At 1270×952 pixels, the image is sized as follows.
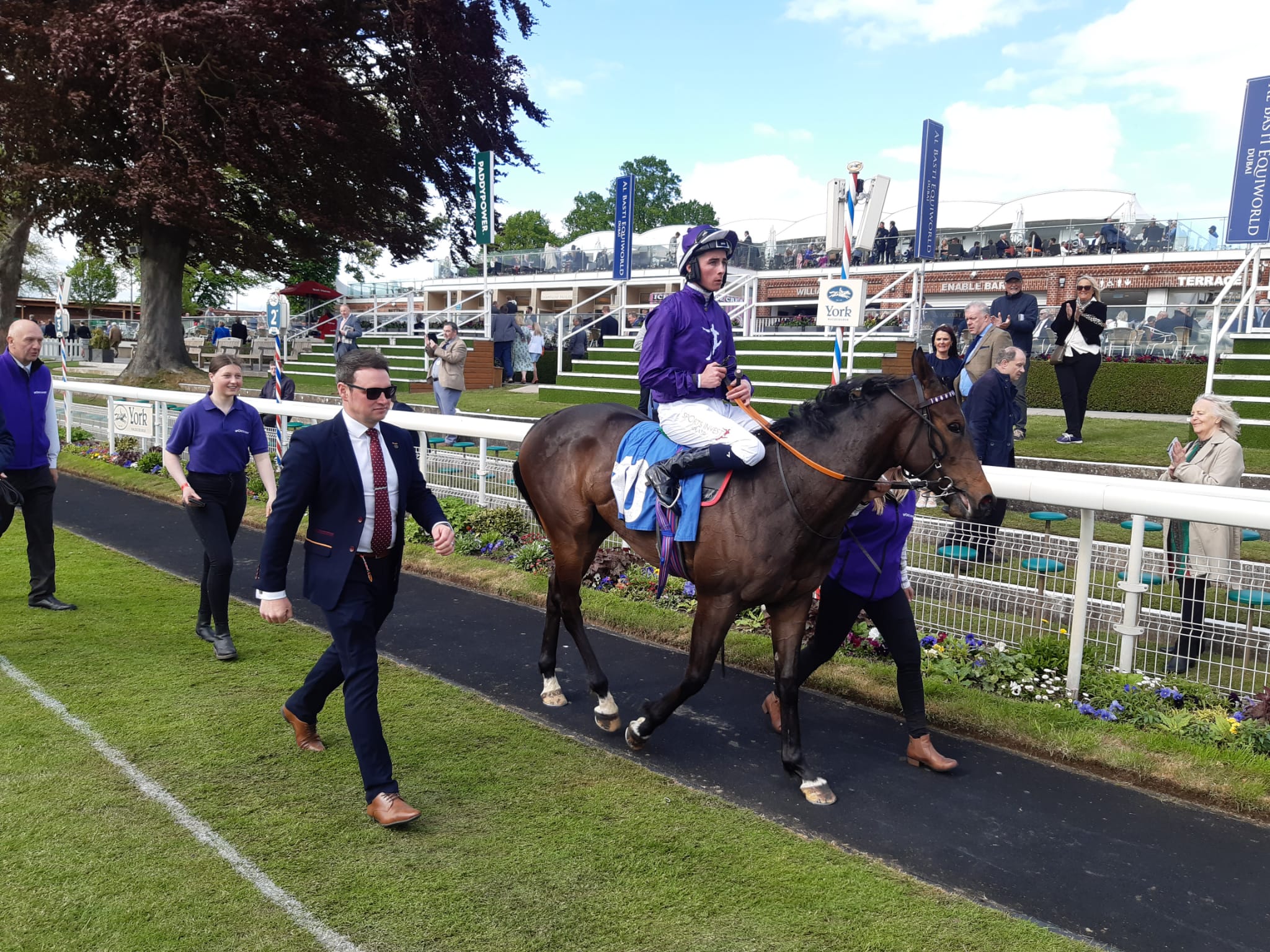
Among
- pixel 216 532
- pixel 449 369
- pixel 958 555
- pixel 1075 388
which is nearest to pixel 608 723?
pixel 958 555

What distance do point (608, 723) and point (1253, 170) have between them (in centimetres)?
1262

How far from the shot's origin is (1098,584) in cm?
477

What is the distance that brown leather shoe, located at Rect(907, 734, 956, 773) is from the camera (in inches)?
160

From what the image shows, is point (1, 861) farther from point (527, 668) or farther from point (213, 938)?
point (527, 668)

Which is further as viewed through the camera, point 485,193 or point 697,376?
point 485,193

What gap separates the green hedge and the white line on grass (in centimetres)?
1416

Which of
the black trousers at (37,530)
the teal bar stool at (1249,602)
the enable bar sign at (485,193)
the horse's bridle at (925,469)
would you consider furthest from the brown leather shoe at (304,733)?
the enable bar sign at (485,193)

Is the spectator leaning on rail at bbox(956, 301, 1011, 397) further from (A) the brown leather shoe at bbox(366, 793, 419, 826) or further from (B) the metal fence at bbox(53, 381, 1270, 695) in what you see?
(A) the brown leather shoe at bbox(366, 793, 419, 826)

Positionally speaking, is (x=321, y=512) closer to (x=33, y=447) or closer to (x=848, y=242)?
(x=33, y=447)

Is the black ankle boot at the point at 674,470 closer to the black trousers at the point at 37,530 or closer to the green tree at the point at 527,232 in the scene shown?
the black trousers at the point at 37,530

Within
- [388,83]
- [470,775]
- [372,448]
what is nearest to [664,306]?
[372,448]

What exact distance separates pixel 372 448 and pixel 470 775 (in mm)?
1494

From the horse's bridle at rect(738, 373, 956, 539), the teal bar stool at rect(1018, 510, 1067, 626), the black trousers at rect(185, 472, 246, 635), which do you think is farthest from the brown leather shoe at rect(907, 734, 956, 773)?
the black trousers at rect(185, 472, 246, 635)

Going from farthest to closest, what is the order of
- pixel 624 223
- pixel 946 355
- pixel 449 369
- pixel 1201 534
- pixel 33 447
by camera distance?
1. pixel 624 223
2. pixel 449 369
3. pixel 946 355
4. pixel 33 447
5. pixel 1201 534
